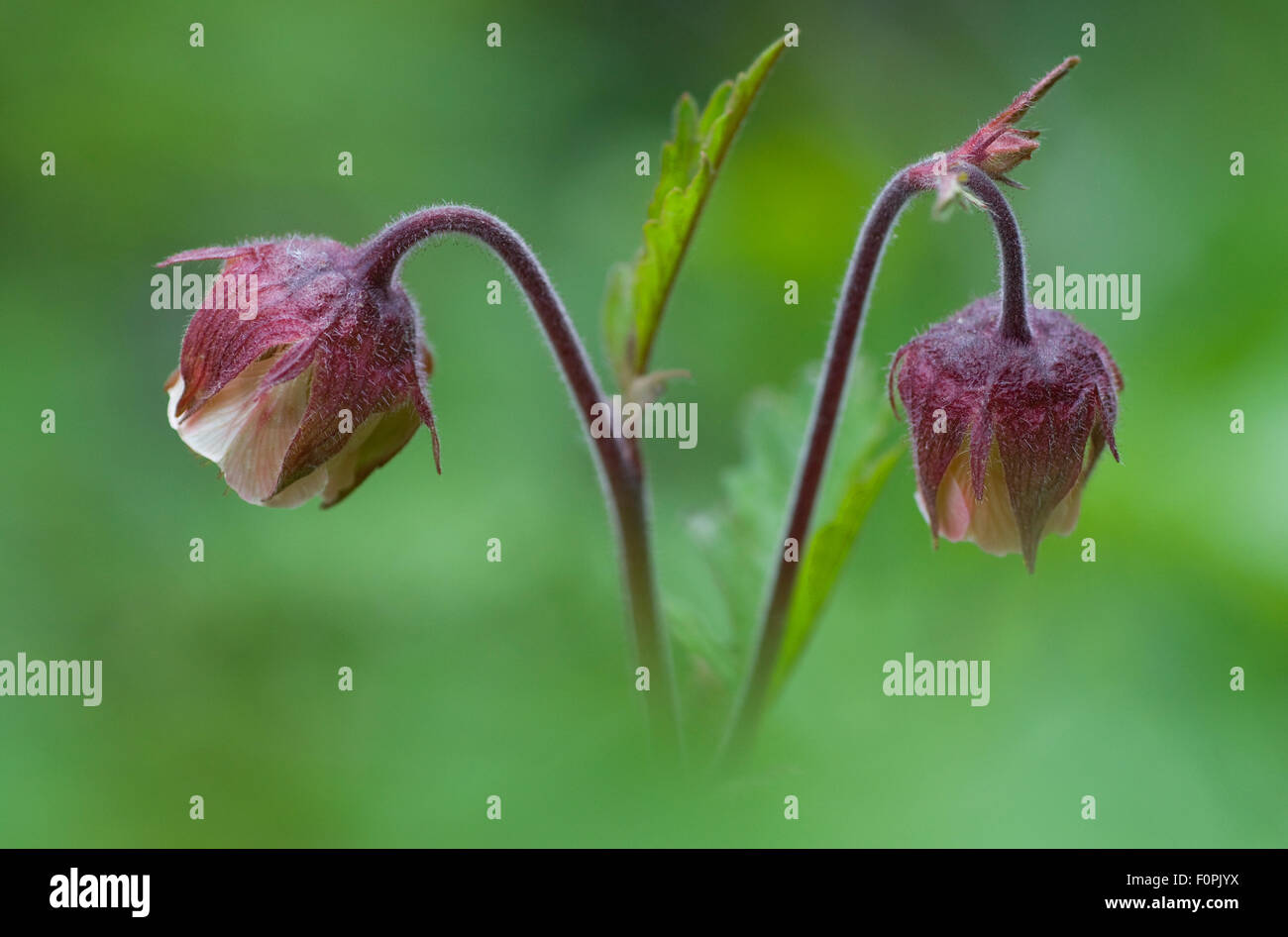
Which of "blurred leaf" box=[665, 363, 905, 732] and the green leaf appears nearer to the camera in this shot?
the green leaf

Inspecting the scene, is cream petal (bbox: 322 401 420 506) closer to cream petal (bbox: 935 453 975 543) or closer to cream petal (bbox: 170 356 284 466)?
cream petal (bbox: 170 356 284 466)

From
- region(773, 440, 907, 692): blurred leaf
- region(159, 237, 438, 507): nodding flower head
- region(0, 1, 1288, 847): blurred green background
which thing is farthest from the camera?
region(773, 440, 907, 692): blurred leaf

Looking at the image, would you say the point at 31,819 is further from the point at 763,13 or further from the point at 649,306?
the point at 763,13

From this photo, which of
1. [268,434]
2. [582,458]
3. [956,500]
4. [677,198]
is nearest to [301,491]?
[268,434]

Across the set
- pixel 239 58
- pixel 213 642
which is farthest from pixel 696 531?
pixel 239 58

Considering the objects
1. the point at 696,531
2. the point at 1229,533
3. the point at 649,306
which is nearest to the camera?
the point at 649,306

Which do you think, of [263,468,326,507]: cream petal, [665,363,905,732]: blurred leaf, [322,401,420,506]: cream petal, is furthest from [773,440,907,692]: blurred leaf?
[263,468,326,507]: cream petal
